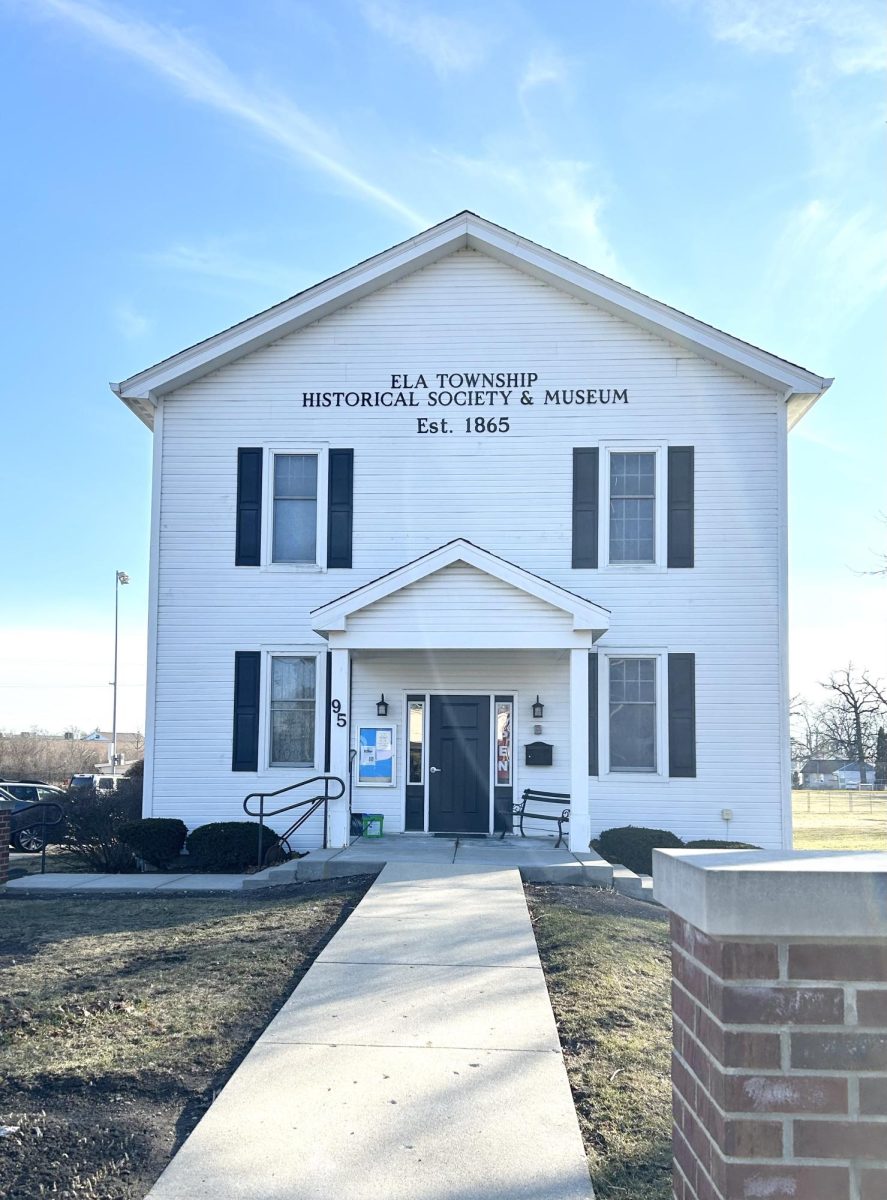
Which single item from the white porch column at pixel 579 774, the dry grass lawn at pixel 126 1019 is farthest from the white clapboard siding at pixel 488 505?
the dry grass lawn at pixel 126 1019

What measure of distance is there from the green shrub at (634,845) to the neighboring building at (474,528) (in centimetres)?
81

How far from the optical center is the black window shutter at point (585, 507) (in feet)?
51.7

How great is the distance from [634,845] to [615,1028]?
8216mm

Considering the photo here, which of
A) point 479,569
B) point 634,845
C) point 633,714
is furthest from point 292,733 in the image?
point 634,845

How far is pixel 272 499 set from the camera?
16.2 meters

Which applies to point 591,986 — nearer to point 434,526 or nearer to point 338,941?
point 338,941

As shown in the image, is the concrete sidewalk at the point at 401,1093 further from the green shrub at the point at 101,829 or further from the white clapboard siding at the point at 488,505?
the white clapboard siding at the point at 488,505

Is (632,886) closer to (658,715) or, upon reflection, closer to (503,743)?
(658,715)

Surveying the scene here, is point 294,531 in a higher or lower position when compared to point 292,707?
higher

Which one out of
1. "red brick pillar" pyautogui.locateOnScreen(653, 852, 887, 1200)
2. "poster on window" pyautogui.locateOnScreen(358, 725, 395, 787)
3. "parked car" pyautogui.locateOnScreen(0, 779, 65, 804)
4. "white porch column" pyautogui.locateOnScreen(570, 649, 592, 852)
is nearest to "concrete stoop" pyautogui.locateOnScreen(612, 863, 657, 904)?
"white porch column" pyautogui.locateOnScreen(570, 649, 592, 852)

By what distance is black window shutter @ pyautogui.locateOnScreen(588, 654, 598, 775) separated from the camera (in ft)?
51.0

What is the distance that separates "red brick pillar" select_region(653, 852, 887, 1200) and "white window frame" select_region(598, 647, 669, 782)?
522 inches

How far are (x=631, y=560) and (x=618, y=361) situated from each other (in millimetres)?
3144

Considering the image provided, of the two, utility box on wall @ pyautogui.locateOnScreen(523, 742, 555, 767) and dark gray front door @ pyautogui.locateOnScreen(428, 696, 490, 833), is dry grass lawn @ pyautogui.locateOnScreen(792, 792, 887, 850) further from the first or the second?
dark gray front door @ pyautogui.locateOnScreen(428, 696, 490, 833)
